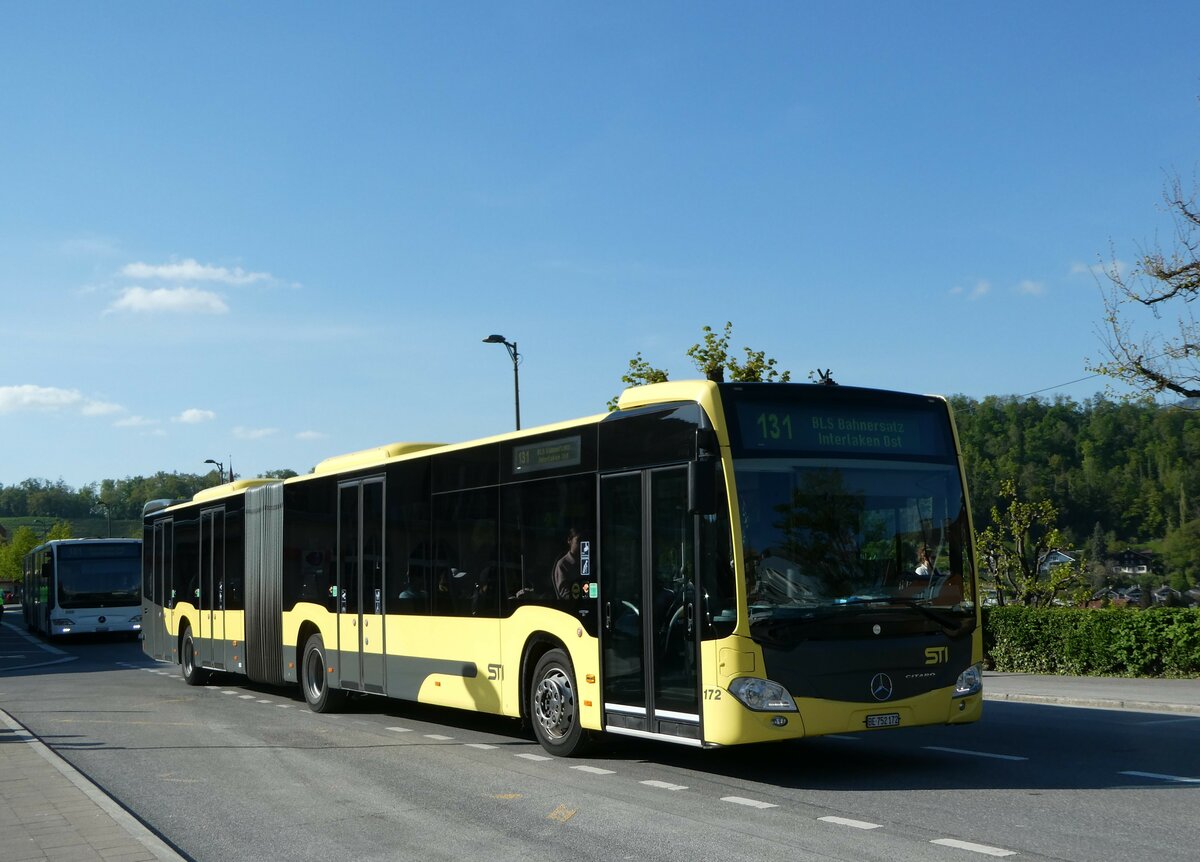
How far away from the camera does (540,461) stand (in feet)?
42.5

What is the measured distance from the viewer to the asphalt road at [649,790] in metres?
8.20

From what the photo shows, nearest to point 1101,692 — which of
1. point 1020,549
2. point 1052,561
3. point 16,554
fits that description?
point 1020,549

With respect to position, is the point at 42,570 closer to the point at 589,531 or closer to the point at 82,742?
the point at 82,742

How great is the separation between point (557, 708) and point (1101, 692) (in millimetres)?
9110

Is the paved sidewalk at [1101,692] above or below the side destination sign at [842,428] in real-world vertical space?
below

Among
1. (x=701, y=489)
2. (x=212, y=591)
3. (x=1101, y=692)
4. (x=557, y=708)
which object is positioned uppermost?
(x=701, y=489)

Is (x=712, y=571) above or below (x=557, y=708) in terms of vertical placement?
above

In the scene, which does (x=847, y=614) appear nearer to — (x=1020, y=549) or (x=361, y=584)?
(x=361, y=584)

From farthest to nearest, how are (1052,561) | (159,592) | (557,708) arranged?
(1052,561), (159,592), (557,708)

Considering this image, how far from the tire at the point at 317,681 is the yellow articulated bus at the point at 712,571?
10.5 ft

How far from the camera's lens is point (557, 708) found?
12.4 meters

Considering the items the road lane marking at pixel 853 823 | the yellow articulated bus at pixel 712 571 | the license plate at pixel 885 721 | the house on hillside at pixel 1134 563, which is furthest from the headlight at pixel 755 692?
the house on hillside at pixel 1134 563

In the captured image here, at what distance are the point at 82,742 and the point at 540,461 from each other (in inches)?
246

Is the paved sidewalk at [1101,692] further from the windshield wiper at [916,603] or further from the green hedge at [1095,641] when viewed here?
the windshield wiper at [916,603]
